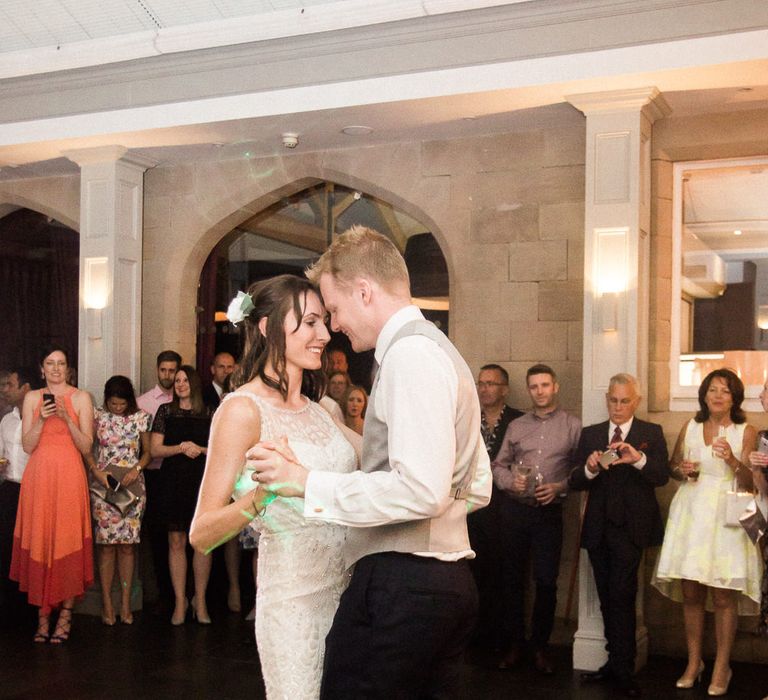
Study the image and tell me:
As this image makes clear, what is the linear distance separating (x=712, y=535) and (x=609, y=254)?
1620 millimetres

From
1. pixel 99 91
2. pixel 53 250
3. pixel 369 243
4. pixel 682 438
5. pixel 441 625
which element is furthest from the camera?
pixel 53 250

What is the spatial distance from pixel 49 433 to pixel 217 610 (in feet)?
5.46

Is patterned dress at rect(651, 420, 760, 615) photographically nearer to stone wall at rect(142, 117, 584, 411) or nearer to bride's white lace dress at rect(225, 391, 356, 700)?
stone wall at rect(142, 117, 584, 411)

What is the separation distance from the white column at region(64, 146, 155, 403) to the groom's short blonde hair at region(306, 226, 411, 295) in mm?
5336

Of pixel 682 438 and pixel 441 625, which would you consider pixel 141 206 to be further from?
pixel 441 625

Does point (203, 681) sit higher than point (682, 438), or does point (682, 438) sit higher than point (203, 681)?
point (682, 438)

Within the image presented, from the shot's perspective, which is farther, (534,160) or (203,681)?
(534,160)

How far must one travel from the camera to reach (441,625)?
Result: 6.41 feet

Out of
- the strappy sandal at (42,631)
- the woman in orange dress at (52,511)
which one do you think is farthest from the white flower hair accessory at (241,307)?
the strappy sandal at (42,631)

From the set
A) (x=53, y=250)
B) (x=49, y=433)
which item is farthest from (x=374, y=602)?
(x=53, y=250)

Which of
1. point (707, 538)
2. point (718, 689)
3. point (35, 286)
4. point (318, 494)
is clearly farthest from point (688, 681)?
point (35, 286)

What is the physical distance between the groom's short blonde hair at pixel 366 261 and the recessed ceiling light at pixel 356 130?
175 inches

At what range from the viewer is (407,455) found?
6.07 ft

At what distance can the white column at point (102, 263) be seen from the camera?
7.11 meters
